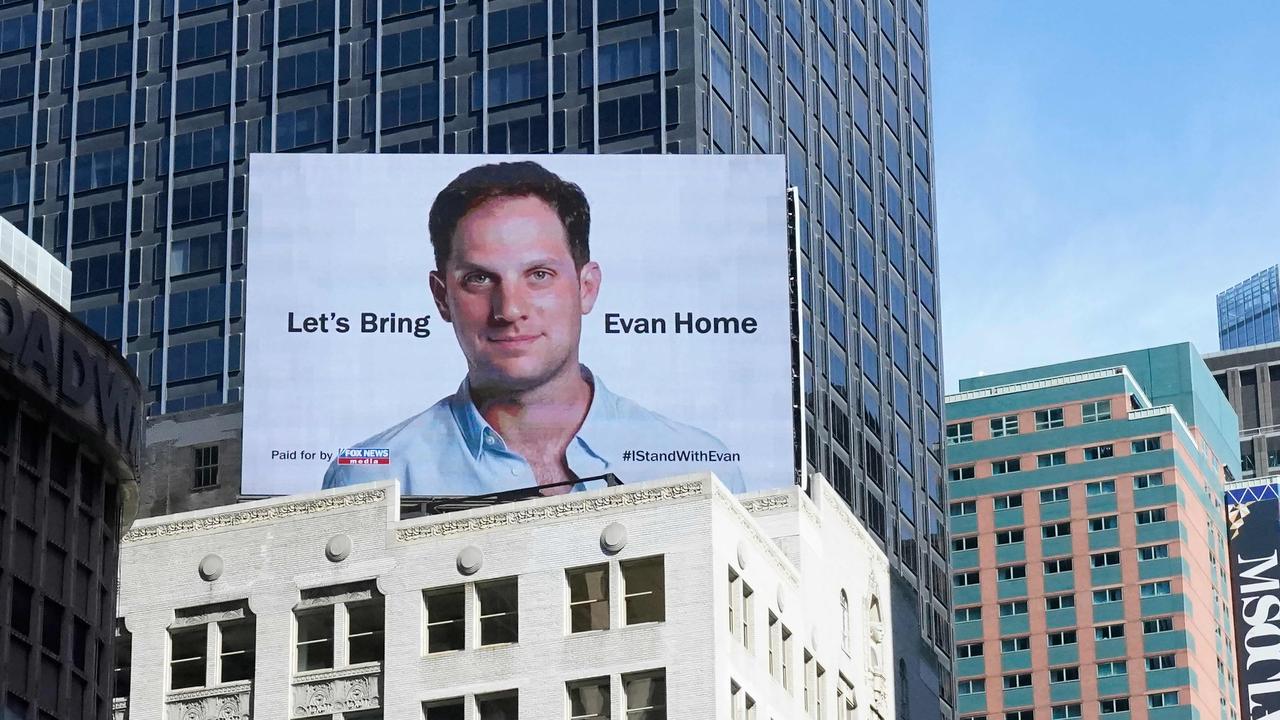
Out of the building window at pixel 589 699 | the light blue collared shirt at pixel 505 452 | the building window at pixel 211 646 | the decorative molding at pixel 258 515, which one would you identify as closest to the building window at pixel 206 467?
the light blue collared shirt at pixel 505 452

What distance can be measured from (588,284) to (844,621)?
17.6m

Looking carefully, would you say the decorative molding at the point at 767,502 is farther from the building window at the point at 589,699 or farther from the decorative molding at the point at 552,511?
the building window at the point at 589,699

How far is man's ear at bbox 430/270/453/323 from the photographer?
103375 millimetres

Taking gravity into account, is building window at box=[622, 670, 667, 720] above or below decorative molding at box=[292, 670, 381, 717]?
below

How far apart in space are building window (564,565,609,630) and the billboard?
17067 millimetres

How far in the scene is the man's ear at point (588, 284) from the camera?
10288cm

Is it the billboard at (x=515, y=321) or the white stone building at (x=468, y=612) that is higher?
the billboard at (x=515, y=321)

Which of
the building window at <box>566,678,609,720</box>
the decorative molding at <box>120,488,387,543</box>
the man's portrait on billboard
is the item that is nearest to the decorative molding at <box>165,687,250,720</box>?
the decorative molding at <box>120,488,387,543</box>

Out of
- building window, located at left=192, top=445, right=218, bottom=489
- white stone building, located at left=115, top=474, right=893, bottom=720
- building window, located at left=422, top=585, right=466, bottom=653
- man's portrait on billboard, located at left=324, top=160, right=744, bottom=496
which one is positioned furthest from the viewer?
building window, located at left=192, top=445, right=218, bottom=489

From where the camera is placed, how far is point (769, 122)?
136 metres

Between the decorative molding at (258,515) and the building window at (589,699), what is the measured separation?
9.37 meters

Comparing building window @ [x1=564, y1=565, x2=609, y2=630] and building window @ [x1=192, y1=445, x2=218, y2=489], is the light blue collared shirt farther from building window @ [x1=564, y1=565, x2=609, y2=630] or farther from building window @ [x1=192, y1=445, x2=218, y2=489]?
building window @ [x1=564, y1=565, x2=609, y2=630]

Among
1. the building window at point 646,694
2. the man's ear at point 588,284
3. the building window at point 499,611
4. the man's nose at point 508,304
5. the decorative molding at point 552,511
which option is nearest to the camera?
the building window at point 646,694

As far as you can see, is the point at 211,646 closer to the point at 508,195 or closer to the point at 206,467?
the point at 206,467
